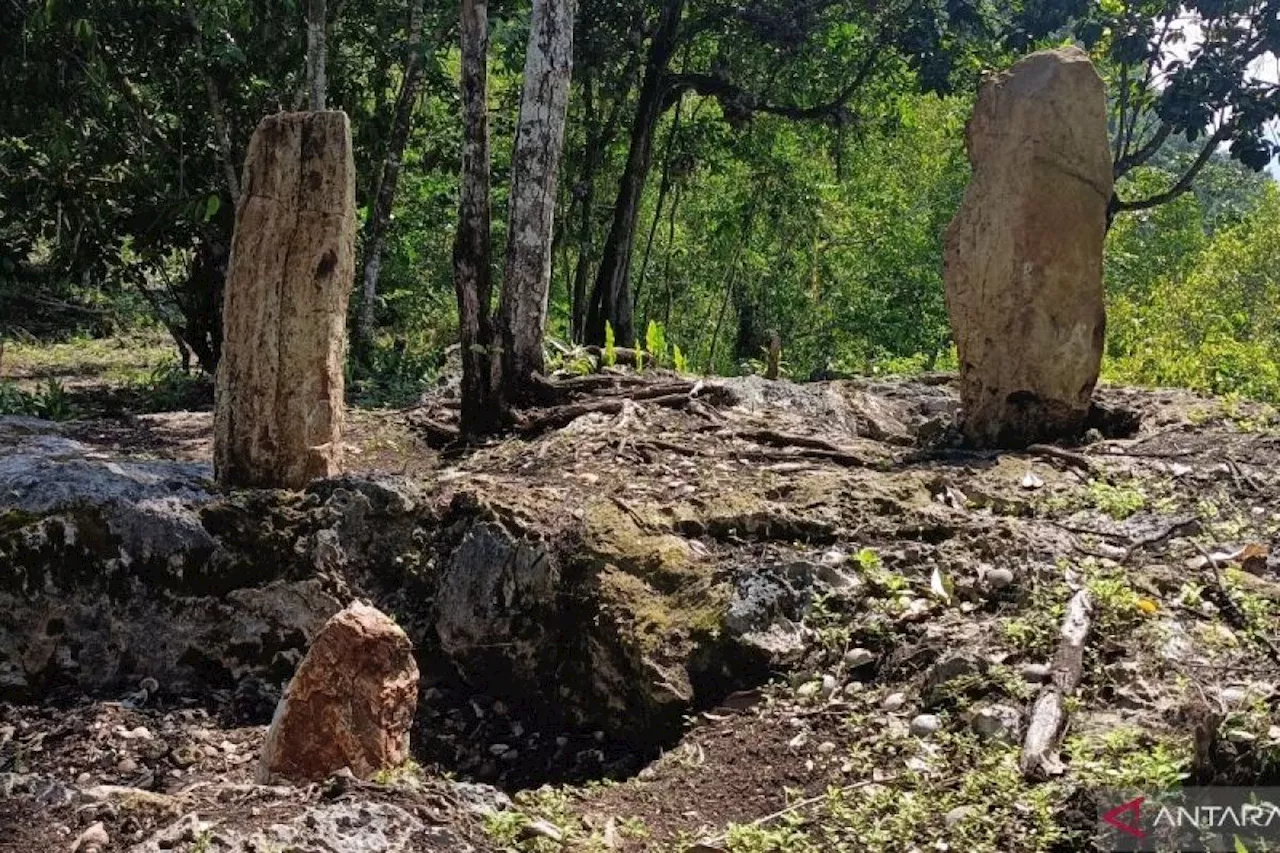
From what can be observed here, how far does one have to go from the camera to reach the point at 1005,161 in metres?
6.50

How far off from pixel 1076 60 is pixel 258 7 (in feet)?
20.3

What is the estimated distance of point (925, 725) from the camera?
3.79m

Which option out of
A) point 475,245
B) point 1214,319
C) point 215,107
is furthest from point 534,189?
point 1214,319

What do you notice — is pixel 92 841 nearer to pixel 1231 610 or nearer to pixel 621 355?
pixel 1231 610

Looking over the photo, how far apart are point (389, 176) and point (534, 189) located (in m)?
3.54

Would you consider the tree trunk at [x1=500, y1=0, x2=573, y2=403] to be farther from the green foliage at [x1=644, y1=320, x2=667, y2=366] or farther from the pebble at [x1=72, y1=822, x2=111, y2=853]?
the pebble at [x1=72, y1=822, x2=111, y2=853]

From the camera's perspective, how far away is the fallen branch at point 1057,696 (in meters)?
3.40

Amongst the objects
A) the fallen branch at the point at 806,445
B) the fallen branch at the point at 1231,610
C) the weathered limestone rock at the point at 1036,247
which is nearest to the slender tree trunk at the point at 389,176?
the fallen branch at the point at 806,445

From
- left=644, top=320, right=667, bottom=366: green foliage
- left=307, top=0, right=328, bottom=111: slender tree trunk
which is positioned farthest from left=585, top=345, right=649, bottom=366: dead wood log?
left=307, top=0, right=328, bottom=111: slender tree trunk

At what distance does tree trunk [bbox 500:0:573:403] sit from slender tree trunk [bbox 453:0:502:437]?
142mm

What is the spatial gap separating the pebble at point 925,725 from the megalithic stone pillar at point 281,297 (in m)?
3.10

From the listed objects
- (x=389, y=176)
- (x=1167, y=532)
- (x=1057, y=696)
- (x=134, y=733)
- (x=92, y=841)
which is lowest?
(x=134, y=733)

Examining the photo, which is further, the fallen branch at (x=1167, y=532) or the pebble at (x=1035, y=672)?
the fallen branch at (x=1167, y=532)

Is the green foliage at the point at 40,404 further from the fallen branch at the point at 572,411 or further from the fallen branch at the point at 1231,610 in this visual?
the fallen branch at the point at 1231,610
